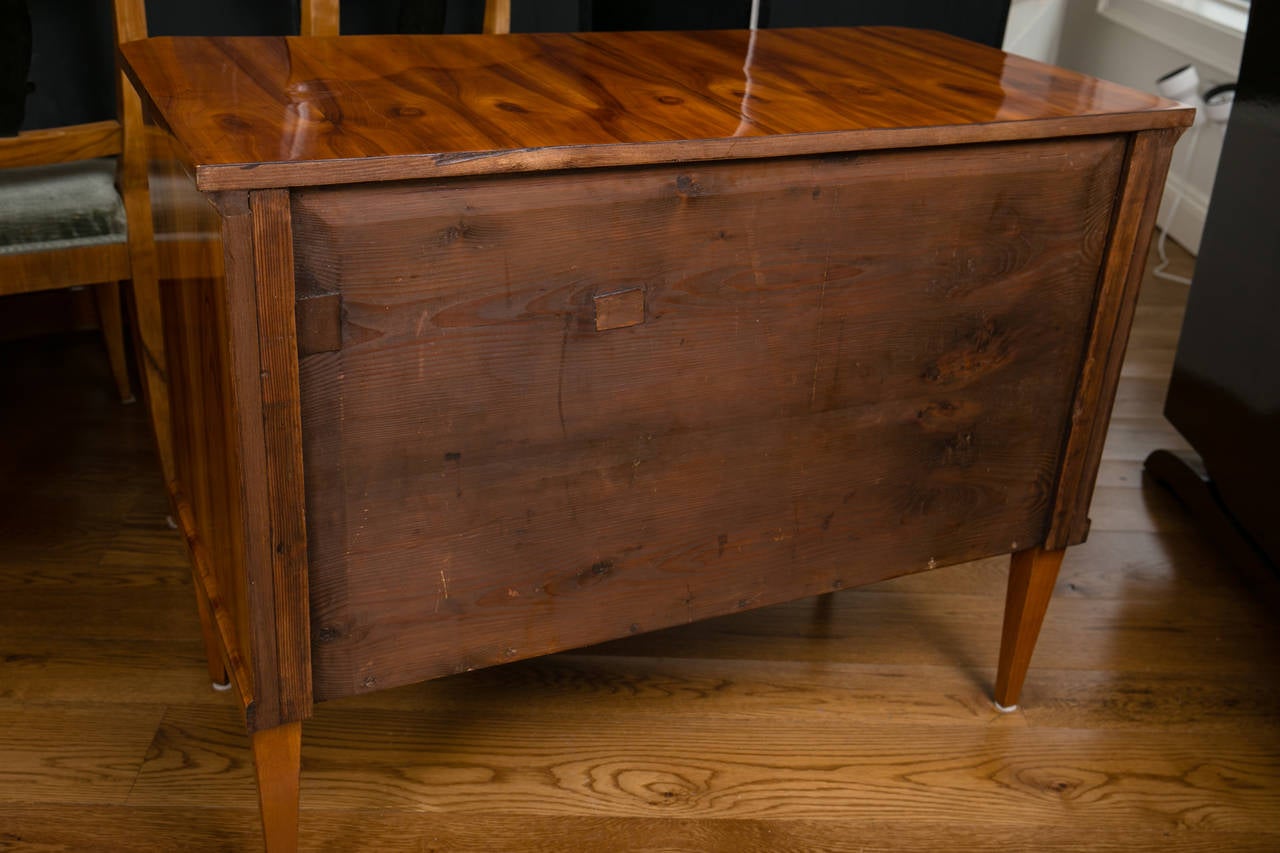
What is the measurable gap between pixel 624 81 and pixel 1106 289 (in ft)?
1.74

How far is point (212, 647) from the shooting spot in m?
1.49

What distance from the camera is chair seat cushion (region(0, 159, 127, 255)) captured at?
172cm

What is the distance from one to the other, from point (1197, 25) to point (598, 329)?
8.61 ft

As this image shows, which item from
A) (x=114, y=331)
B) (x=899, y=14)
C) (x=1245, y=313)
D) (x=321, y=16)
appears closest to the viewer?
(x=321, y=16)

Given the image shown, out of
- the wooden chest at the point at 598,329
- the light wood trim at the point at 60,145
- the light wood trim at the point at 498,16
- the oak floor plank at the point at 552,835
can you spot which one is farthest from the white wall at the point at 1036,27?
the oak floor plank at the point at 552,835

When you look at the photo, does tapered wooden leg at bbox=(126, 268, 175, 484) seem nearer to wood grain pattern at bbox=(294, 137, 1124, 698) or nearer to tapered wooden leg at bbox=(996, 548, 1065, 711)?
wood grain pattern at bbox=(294, 137, 1124, 698)

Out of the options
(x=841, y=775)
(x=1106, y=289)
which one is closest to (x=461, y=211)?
(x=1106, y=289)

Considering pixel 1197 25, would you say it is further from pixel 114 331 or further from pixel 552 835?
pixel 552 835

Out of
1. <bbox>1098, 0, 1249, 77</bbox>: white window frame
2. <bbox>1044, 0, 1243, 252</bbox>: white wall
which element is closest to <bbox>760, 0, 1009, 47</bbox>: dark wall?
<bbox>1098, 0, 1249, 77</bbox>: white window frame

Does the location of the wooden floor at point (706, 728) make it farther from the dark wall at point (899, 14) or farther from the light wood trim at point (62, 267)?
the dark wall at point (899, 14)

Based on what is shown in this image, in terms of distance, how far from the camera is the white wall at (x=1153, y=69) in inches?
121

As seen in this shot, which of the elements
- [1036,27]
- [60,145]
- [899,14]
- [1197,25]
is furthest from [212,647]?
[1036,27]

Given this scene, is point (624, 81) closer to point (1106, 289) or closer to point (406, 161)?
point (406, 161)

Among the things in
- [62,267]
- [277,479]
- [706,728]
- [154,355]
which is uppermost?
[277,479]
